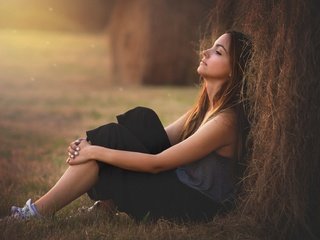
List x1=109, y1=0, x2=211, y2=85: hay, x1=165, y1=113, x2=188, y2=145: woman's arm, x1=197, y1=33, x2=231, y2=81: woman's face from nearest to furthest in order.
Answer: x1=197, y1=33, x2=231, y2=81: woman's face < x1=165, y1=113, x2=188, y2=145: woman's arm < x1=109, y1=0, x2=211, y2=85: hay

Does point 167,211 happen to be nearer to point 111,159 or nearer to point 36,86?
point 111,159

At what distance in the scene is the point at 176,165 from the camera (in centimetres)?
279

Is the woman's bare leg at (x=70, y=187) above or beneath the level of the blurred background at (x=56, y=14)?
beneath

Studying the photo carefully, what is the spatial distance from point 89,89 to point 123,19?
1.64 meters

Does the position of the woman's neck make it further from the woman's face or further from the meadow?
the meadow

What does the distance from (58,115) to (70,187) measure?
3978 mm

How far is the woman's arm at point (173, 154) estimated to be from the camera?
2754 mm

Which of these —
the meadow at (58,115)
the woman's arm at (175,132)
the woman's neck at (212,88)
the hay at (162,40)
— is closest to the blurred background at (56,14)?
the meadow at (58,115)

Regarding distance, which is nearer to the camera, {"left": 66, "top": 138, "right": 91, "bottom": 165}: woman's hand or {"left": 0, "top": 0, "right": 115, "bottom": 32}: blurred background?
{"left": 66, "top": 138, "right": 91, "bottom": 165}: woman's hand

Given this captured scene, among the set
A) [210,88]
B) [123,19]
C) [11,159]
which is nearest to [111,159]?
[210,88]

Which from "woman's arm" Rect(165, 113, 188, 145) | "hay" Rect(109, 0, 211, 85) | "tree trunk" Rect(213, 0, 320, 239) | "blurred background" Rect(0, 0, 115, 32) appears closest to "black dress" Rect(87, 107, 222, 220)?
"tree trunk" Rect(213, 0, 320, 239)

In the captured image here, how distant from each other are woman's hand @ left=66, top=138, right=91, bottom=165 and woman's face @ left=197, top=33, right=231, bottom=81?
2.06 ft

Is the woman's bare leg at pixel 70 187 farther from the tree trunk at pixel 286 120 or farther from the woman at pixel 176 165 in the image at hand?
the tree trunk at pixel 286 120

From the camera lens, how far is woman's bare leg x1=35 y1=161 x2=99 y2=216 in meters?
2.81
